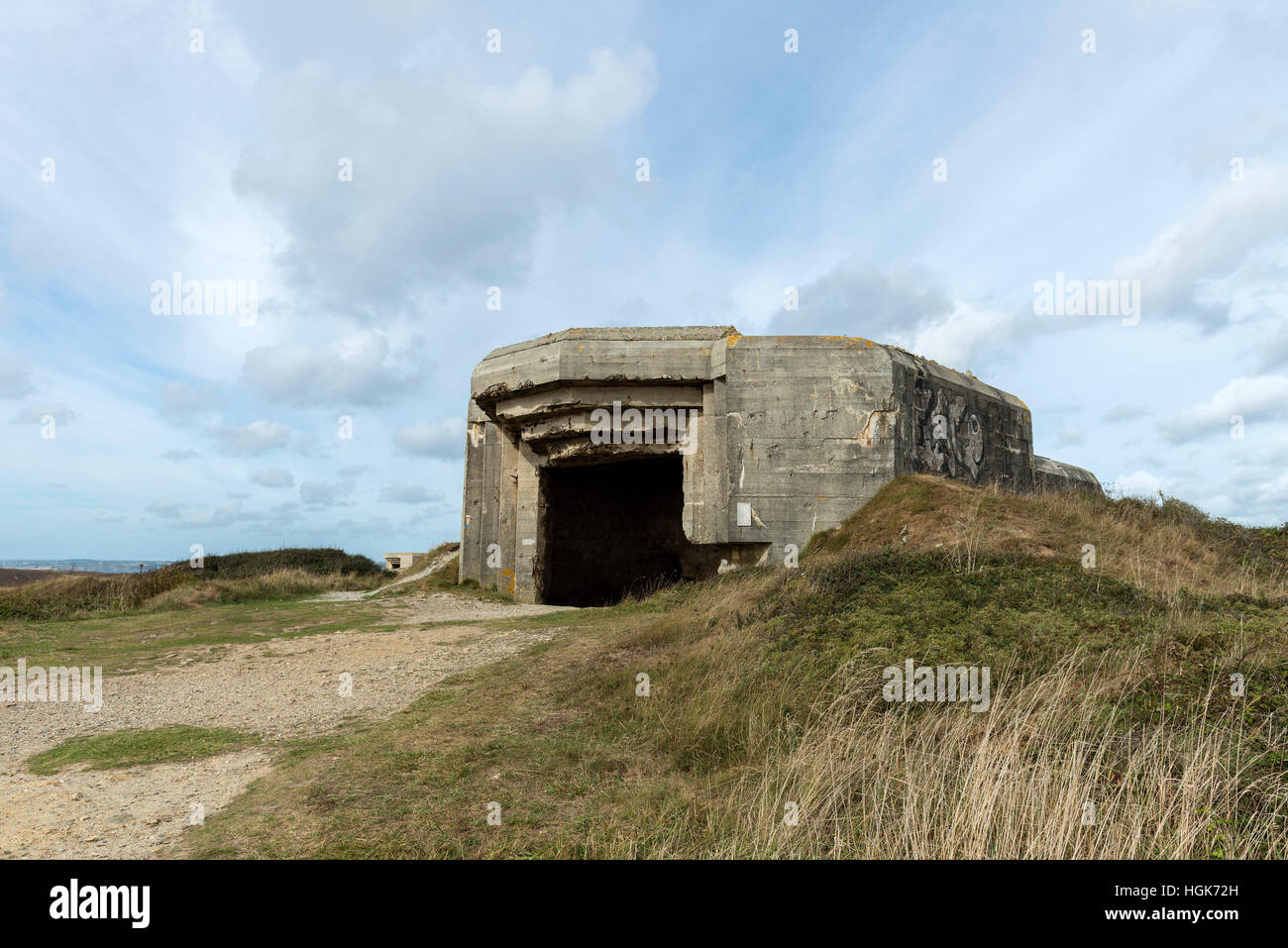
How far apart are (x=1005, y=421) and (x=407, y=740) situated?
44.2ft

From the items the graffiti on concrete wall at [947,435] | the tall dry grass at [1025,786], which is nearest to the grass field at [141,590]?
the graffiti on concrete wall at [947,435]

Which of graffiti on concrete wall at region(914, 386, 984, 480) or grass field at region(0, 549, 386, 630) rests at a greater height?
graffiti on concrete wall at region(914, 386, 984, 480)

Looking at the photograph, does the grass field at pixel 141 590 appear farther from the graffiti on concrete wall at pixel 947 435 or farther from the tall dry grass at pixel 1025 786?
the tall dry grass at pixel 1025 786

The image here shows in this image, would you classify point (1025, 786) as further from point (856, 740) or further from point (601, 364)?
point (601, 364)

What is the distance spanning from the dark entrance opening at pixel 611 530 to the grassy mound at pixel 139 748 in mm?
8562

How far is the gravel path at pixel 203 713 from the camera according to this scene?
370 cm

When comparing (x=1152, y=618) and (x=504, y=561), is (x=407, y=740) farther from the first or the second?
(x=504, y=561)

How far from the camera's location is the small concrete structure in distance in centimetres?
1118

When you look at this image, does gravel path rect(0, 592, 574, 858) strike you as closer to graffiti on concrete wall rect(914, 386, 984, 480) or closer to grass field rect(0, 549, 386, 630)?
grass field rect(0, 549, 386, 630)

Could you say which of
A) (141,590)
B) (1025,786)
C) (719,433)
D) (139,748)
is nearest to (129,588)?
(141,590)

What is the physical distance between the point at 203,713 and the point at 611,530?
1074cm

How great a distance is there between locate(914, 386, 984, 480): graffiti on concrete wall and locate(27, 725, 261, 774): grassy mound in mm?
10106

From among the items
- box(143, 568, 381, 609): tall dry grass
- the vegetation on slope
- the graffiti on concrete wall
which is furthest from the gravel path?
the graffiti on concrete wall
